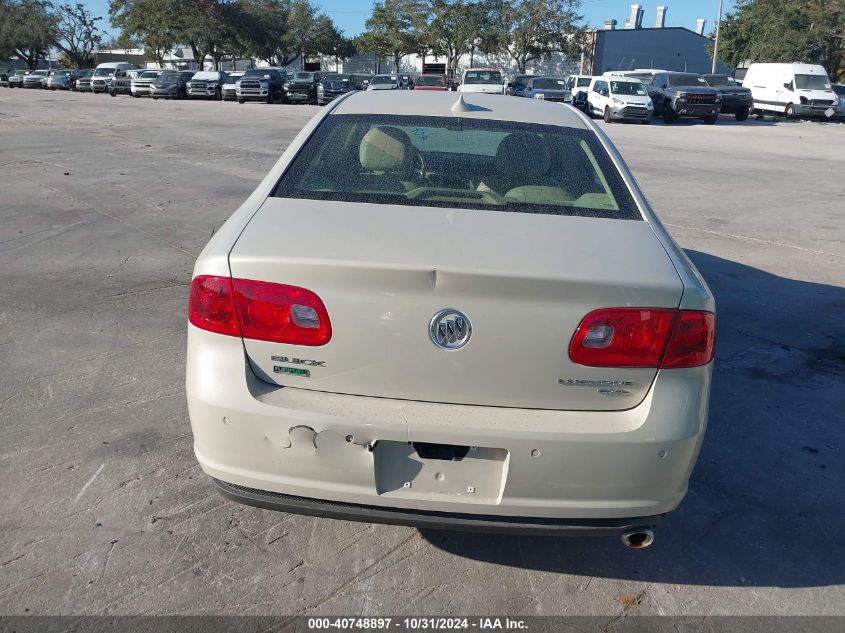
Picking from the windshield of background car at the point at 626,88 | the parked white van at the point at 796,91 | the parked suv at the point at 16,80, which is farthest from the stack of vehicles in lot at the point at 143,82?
the parked white van at the point at 796,91

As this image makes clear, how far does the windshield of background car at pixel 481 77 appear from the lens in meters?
33.4

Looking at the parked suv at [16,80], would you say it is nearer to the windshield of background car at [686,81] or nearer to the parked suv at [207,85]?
the parked suv at [207,85]

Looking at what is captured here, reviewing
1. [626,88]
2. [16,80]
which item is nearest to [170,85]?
[626,88]

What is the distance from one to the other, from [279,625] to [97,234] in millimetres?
6442

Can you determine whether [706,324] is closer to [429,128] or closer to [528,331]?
[528,331]

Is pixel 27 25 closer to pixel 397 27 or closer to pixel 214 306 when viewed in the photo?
pixel 397 27

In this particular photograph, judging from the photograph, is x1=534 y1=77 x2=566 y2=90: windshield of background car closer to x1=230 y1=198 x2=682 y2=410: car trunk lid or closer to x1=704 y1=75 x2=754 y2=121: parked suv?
x1=704 y1=75 x2=754 y2=121: parked suv

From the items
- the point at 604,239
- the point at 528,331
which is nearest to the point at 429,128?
the point at 604,239

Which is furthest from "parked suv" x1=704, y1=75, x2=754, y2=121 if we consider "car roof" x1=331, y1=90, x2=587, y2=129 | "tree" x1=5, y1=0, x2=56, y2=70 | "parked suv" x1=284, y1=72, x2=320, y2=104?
"tree" x1=5, y1=0, x2=56, y2=70

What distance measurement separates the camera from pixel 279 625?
2.56 m

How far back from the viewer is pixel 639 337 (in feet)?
7.89

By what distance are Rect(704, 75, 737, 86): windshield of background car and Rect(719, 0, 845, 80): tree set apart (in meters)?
15.2

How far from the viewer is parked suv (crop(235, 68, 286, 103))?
3919 cm

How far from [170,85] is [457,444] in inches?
1795
